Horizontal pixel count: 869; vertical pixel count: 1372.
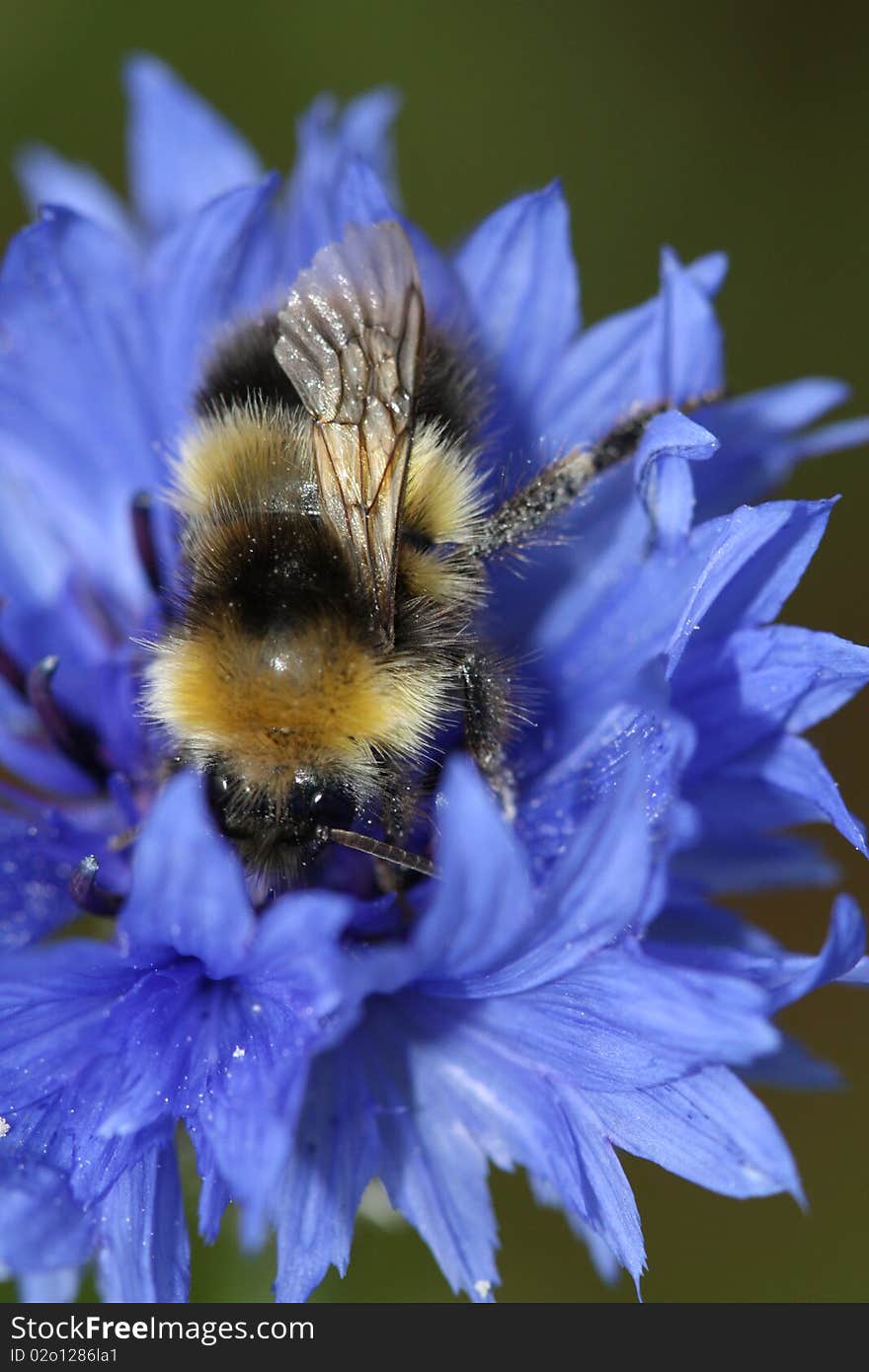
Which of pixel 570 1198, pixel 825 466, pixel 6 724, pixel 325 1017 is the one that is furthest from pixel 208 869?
pixel 825 466

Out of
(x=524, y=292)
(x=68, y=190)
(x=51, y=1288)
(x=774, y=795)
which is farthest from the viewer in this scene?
(x=68, y=190)

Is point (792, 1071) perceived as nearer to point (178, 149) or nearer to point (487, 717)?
point (487, 717)

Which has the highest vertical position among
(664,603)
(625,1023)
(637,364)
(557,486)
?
(637,364)

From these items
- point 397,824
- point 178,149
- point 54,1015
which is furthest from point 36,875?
point 178,149

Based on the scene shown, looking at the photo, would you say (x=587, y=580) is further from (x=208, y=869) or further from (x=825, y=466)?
(x=825, y=466)

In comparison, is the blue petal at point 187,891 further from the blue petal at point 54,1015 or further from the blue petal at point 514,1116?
the blue petal at point 514,1116

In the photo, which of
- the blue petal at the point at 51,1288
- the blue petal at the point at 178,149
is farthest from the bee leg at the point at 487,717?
the blue petal at the point at 178,149

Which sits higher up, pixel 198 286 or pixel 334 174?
pixel 334 174
